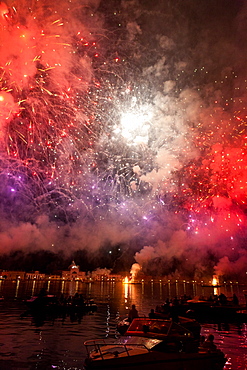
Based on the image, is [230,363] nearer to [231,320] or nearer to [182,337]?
[182,337]

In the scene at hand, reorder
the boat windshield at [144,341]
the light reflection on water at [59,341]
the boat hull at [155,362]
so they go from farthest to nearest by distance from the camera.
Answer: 1. the light reflection on water at [59,341]
2. the boat windshield at [144,341]
3. the boat hull at [155,362]

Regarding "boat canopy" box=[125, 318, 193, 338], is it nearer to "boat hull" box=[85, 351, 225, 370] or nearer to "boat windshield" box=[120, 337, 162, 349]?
"boat windshield" box=[120, 337, 162, 349]

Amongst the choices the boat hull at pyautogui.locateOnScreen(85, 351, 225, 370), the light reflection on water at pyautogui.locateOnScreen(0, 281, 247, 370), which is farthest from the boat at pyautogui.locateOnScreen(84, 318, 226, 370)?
the light reflection on water at pyautogui.locateOnScreen(0, 281, 247, 370)

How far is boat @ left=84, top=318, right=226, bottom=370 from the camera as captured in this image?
9109mm

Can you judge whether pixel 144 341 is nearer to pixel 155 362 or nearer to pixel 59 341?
pixel 155 362

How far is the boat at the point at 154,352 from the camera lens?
9.11 m

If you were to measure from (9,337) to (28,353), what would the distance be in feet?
13.2

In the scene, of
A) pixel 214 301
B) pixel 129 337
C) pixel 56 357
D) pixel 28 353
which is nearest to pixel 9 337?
pixel 28 353

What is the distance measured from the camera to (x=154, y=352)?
956cm

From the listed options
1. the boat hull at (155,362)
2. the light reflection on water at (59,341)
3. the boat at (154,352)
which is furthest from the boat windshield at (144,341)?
the light reflection on water at (59,341)

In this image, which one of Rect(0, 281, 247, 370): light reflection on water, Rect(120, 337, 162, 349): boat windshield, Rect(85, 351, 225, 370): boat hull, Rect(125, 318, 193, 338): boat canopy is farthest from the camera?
Rect(0, 281, 247, 370): light reflection on water

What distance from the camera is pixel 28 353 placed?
13711mm

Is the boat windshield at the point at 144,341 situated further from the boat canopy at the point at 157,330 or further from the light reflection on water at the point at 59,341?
the light reflection on water at the point at 59,341

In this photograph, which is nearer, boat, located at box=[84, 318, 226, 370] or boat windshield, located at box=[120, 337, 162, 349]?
boat, located at box=[84, 318, 226, 370]
